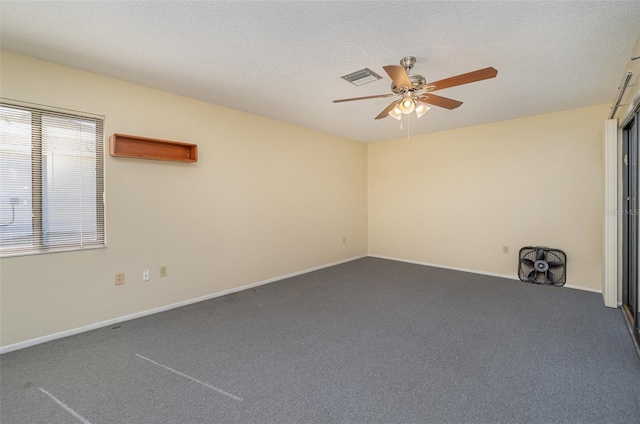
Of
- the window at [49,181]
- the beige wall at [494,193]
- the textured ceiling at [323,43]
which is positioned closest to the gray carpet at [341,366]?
the window at [49,181]

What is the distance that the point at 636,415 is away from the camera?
1599 mm

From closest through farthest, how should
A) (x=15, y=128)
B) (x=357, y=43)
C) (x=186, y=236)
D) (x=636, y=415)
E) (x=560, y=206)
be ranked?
1. (x=636, y=415)
2. (x=357, y=43)
3. (x=15, y=128)
4. (x=186, y=236)
5. (x=560, y=206)

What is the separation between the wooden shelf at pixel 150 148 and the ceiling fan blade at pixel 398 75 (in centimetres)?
232

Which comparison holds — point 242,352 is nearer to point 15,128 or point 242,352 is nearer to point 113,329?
point 113,329

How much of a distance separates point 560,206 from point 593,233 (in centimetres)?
48

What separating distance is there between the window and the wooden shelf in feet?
0.50

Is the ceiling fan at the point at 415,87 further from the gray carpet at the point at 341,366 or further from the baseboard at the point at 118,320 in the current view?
the baseboard at the point at 118,320

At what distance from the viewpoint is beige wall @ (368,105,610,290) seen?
12.4ft

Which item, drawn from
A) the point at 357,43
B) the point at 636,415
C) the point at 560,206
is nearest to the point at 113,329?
the point at 357,43

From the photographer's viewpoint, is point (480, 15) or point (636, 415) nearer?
point (636, 415)

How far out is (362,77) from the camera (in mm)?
2768

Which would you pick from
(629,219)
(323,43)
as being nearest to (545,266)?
(629,219)

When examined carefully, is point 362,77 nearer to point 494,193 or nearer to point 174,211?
point 174,211

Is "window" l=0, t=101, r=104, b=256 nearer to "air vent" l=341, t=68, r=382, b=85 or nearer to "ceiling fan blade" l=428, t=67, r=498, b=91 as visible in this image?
"air vent" l=341, t=68, r=382, b=85
